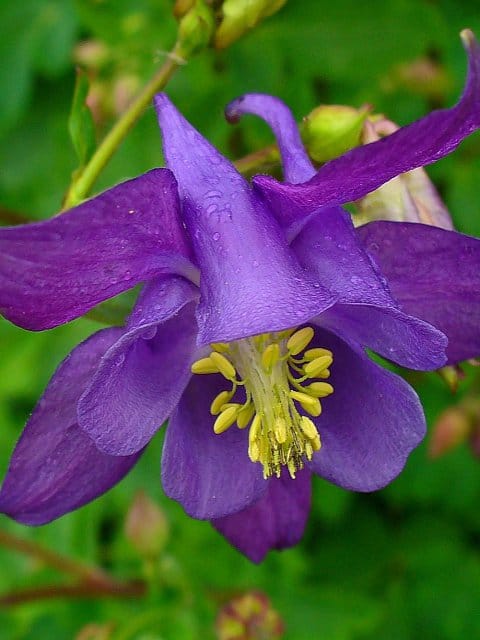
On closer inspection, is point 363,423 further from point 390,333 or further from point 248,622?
point 248,622

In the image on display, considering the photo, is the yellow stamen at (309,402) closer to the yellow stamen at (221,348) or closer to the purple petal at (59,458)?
the yellow stamen at (221,348)

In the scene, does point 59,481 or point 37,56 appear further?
point 37,56

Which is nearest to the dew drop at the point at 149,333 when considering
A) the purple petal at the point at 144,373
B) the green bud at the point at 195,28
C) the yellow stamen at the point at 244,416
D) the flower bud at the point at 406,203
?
the purple petal at the point at 144,373

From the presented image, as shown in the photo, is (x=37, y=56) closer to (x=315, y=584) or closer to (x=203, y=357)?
(x=203, y=357)

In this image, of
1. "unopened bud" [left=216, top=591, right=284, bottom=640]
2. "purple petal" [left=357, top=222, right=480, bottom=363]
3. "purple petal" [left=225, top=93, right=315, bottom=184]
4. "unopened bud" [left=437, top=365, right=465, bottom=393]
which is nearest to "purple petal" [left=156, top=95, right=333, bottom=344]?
"purple petal" [left=225, top=93, right=315, bottom=184]

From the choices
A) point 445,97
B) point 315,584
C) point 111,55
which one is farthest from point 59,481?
point 315,584
